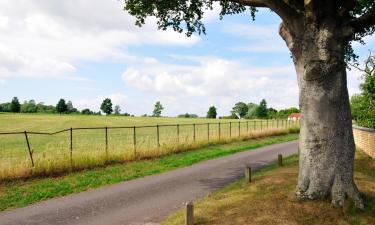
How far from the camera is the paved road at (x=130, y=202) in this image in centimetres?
1025

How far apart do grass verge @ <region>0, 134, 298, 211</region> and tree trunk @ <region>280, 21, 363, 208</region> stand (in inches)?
320

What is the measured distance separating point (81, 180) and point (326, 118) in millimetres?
9832

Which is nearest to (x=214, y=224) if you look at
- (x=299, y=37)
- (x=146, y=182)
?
(x=299, y=37)

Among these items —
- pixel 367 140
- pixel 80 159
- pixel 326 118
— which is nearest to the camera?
pixel 326 118

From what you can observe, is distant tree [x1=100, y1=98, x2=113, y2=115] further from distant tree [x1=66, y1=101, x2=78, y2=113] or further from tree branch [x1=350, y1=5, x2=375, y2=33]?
tree branch [x1=350, y1=5, x2=375, y2=33]

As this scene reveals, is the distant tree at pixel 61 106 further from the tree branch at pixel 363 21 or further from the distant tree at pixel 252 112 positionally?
the tree branch at pixel 363 21

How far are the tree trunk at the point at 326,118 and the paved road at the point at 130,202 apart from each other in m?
4.04

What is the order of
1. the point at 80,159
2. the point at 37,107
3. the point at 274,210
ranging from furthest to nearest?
the point at 37,107
the point at 80,159
the point at 274,210

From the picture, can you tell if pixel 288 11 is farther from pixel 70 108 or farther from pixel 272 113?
pixel 70 108

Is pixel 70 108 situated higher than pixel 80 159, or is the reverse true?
pixel 70 108

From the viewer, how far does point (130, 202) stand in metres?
11.9

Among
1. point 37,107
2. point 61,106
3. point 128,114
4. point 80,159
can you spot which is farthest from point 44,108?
point 80,159

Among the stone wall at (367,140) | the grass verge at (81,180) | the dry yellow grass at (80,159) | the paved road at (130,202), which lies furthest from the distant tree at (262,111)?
the paved road at (130,202)

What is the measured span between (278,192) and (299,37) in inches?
161
